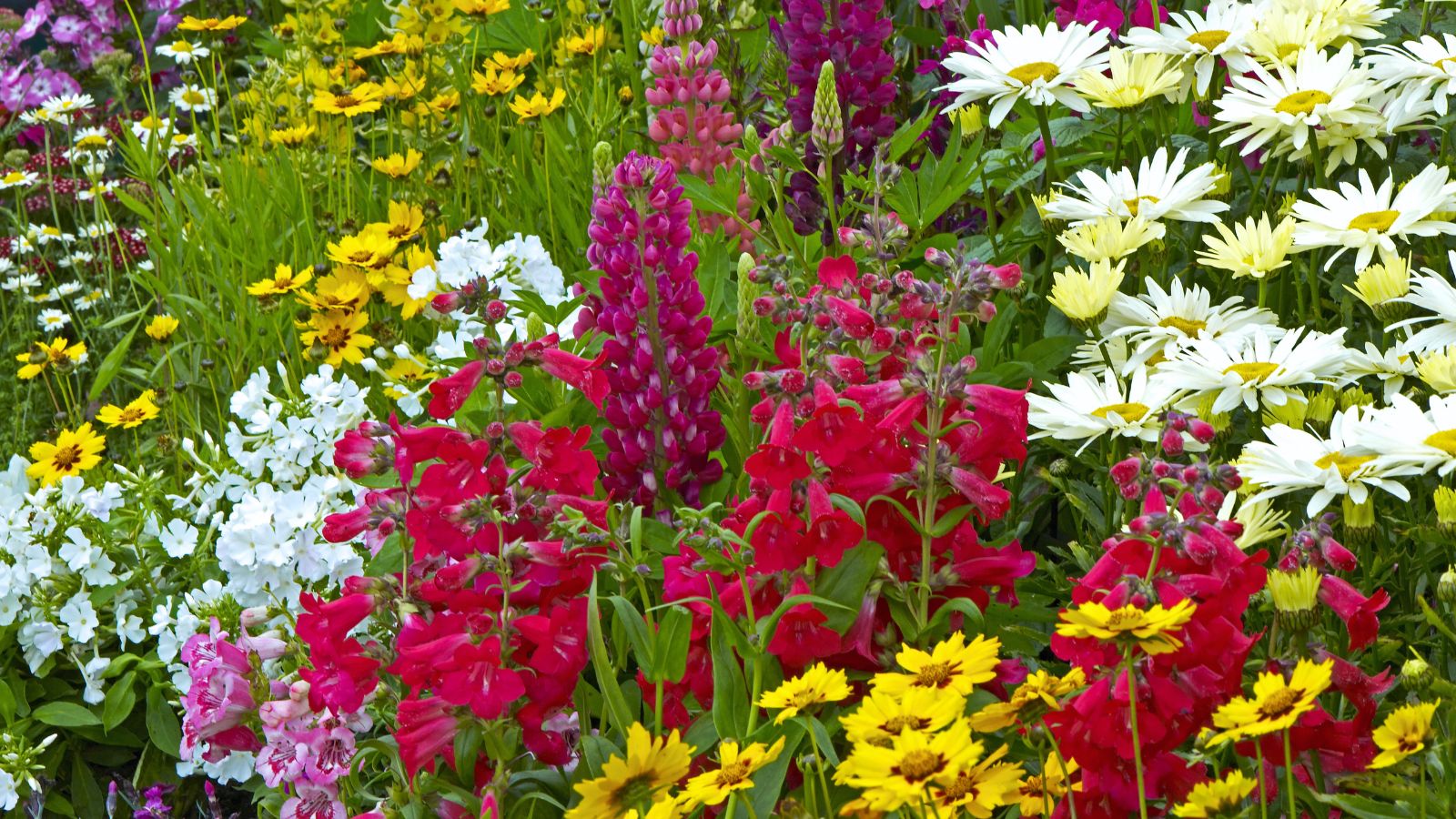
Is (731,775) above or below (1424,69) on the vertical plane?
below

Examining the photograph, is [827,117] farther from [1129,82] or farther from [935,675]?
[935,675]

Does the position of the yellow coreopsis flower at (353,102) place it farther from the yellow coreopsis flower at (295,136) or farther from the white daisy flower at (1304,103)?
the white daisy flower at (1304,103)

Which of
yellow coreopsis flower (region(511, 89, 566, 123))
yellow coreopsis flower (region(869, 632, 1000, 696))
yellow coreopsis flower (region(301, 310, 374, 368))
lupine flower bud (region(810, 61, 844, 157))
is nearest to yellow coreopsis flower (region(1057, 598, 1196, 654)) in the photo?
yellow coreopsis flower (region(869, 632, 1000, 696))

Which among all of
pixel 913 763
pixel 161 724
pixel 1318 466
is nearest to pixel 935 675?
pixel 913 763

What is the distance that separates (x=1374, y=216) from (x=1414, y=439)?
2.02 feet

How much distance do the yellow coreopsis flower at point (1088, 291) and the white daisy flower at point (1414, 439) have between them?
0.46m

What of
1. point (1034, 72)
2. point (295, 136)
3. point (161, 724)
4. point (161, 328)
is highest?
point (1034, 72)

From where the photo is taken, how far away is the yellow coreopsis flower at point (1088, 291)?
203cm

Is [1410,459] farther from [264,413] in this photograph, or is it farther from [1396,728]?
[264,413]

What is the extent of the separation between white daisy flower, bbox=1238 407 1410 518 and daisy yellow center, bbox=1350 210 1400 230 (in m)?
0.47

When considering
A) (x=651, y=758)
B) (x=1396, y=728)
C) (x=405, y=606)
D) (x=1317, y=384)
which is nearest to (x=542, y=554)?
(x=405, y=606)

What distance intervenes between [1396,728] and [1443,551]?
60 cm

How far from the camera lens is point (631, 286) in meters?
2.11

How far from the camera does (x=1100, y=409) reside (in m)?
2.02
